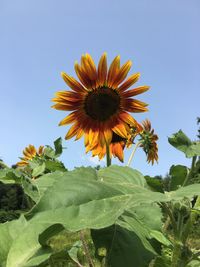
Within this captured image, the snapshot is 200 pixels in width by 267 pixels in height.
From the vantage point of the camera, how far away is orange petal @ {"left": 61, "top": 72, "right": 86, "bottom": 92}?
176cm

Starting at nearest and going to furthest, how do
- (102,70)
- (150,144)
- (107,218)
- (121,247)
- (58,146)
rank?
(107,218), (121,247), (58,146), (102,70), (150,144)

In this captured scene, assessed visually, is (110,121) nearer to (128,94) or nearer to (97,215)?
(128,94)

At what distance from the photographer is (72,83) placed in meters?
1.83

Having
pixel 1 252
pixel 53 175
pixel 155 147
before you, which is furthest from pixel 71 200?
pixel 155 147

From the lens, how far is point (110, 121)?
1829 millimetres

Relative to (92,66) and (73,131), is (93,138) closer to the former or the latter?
(73,131)

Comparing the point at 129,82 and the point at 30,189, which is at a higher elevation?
the point at 129,82

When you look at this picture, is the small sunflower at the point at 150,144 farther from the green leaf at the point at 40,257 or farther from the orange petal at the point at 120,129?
the green leaf at the point at 40,257

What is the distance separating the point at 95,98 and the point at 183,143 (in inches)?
33.5

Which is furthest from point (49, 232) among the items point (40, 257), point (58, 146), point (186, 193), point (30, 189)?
point (58, 146)

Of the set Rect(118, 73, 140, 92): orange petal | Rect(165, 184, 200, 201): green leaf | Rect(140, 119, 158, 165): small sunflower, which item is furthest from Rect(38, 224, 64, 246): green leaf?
Rect(140, 119, 158, 165): small sunflower

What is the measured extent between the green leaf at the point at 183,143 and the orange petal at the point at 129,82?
2.16ft

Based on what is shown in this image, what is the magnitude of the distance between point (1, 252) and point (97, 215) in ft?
0.75

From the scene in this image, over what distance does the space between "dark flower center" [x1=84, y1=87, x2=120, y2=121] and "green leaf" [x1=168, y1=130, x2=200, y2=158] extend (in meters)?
0.71
